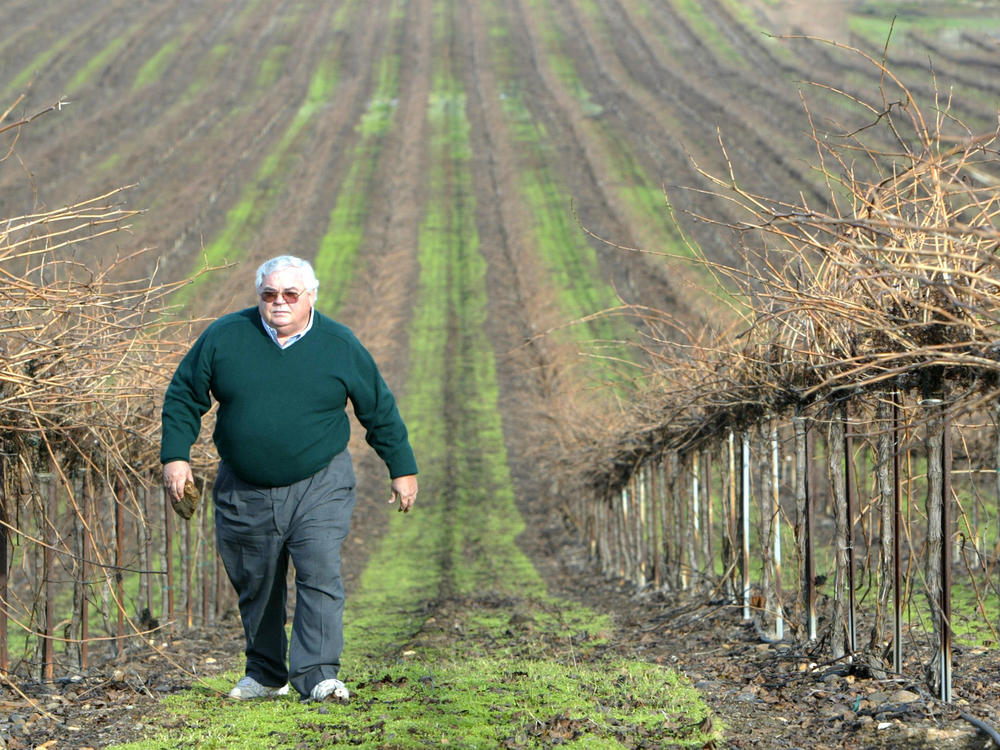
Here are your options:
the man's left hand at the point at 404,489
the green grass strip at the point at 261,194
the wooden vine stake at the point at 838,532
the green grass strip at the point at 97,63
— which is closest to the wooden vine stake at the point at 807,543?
the wooden vine stake at the point at 838,532

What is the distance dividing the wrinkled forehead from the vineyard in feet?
1.15

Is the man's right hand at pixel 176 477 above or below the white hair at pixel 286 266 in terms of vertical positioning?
below

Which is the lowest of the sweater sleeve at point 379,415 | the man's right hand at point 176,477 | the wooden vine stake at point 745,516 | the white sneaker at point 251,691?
the white sneaker at point 251,691

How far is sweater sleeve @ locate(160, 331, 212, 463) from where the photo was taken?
6000 millimetres

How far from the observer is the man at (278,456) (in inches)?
233

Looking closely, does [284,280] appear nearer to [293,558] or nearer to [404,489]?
[404,489]

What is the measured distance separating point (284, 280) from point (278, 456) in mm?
827

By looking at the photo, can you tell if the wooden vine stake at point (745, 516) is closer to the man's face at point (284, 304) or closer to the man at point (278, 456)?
the man at point (278, 456)

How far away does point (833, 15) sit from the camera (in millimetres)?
77500

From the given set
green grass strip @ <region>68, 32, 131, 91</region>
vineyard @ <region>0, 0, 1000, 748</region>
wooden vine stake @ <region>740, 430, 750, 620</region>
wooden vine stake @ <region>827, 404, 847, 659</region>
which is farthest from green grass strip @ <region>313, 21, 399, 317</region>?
wooden vine stake @ <region>827, 404, 847, 659</region>

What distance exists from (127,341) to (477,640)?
423 centimetres

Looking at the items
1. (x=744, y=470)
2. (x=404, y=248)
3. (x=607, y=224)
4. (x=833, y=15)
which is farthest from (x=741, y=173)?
(x=744, y=470)

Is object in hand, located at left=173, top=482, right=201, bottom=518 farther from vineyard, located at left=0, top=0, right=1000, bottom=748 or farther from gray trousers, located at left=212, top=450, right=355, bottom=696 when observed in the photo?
vineyard, located at left=0, top=0, right=1000, bottom=748

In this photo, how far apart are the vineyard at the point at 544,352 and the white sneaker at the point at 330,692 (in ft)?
0.53
